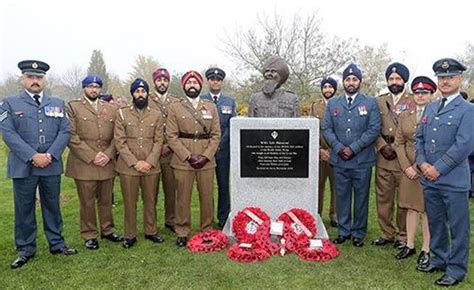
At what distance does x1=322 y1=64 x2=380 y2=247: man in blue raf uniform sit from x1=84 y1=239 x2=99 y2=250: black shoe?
2772 mm

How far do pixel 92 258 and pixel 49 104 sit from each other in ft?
5.48

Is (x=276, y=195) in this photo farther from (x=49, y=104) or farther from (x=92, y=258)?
(x=49, y=104)

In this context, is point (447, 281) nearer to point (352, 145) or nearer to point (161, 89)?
point (352, 145)

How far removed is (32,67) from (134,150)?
1351 mm

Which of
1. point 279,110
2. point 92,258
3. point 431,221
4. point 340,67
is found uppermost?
point 340,67

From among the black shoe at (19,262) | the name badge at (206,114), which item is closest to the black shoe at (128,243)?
the black shoe at (19,262)

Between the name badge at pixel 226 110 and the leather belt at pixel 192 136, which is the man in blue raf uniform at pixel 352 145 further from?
the leather belt at pixel 192 136

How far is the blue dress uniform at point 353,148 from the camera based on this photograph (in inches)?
196

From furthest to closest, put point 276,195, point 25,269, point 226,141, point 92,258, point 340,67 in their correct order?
point 340,67, point 226,141, point 276,195, point 92,258, point 25,269

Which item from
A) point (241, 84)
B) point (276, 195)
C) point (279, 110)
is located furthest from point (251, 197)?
point (241, 84)

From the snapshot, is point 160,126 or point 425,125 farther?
point 160,126

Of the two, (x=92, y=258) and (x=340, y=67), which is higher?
(x=340, y=67)

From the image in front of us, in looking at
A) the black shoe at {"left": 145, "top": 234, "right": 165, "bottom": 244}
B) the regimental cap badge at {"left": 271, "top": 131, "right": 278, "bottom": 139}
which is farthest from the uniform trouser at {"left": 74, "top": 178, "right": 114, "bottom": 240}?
the regimental cap badge at {"left": 271, "top": 131, "right": 278, "bottom": 139}

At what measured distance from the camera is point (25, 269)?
14.4 feet
